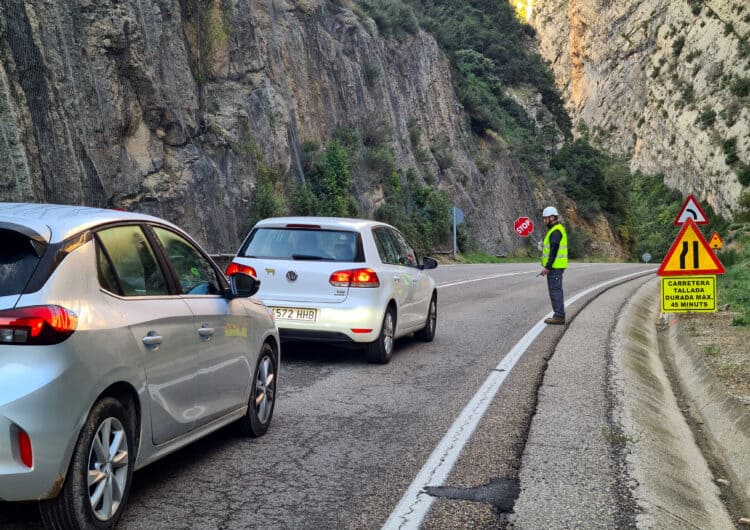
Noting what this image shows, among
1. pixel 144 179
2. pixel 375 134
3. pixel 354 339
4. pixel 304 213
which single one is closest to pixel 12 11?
pixel 144 179

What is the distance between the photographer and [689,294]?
13094 mm

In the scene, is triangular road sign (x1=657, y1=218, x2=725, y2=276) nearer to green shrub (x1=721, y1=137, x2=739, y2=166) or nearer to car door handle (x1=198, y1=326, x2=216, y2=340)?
car door handle (x1=198, y1=326, x2=216, y2=340)

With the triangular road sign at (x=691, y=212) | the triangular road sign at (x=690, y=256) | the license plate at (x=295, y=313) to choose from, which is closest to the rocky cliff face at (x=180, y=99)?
the license plate at (x=295, y=313)

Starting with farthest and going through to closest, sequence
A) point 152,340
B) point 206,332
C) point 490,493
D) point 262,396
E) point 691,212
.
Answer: point 691,212
point 262,396
point 206,332
point 490,493
point 152,340

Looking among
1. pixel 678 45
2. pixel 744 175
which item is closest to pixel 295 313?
pixel 744 175

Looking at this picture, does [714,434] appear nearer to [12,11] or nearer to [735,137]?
[12,11]

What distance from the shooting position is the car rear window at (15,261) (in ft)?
12.8

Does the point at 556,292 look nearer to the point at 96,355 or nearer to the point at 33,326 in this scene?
the point at 96,355

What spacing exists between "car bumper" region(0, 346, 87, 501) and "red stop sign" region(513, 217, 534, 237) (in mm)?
53494

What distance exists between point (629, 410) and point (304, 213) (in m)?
22.8

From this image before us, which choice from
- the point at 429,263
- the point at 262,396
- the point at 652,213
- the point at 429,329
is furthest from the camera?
the point at 652,213

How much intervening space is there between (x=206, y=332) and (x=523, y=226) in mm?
52062

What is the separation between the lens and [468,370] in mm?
9758

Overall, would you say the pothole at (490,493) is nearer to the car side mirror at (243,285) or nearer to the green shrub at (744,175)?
the car side mirror at (243,285)
